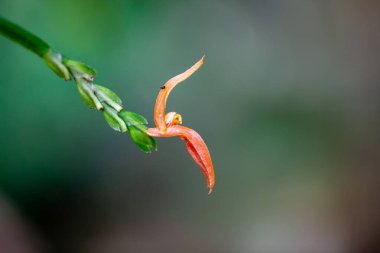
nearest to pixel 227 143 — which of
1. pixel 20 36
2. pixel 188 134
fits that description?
pixel 188 134

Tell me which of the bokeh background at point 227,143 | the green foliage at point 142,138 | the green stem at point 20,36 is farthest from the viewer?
the bokeh background at point 227,143

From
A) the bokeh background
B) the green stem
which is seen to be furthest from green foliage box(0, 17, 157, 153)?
the bokeh background

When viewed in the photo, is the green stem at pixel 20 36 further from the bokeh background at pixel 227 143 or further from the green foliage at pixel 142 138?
the bokeh background at pixel 227 143

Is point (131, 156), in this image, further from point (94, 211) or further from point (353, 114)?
point (353, 114)

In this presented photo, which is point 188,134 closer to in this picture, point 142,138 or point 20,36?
point 142,138

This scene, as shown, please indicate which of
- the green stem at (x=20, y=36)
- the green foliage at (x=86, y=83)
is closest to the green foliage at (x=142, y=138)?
the green foliage at (x=86, y=83)

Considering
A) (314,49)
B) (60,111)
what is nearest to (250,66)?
(314,49)
